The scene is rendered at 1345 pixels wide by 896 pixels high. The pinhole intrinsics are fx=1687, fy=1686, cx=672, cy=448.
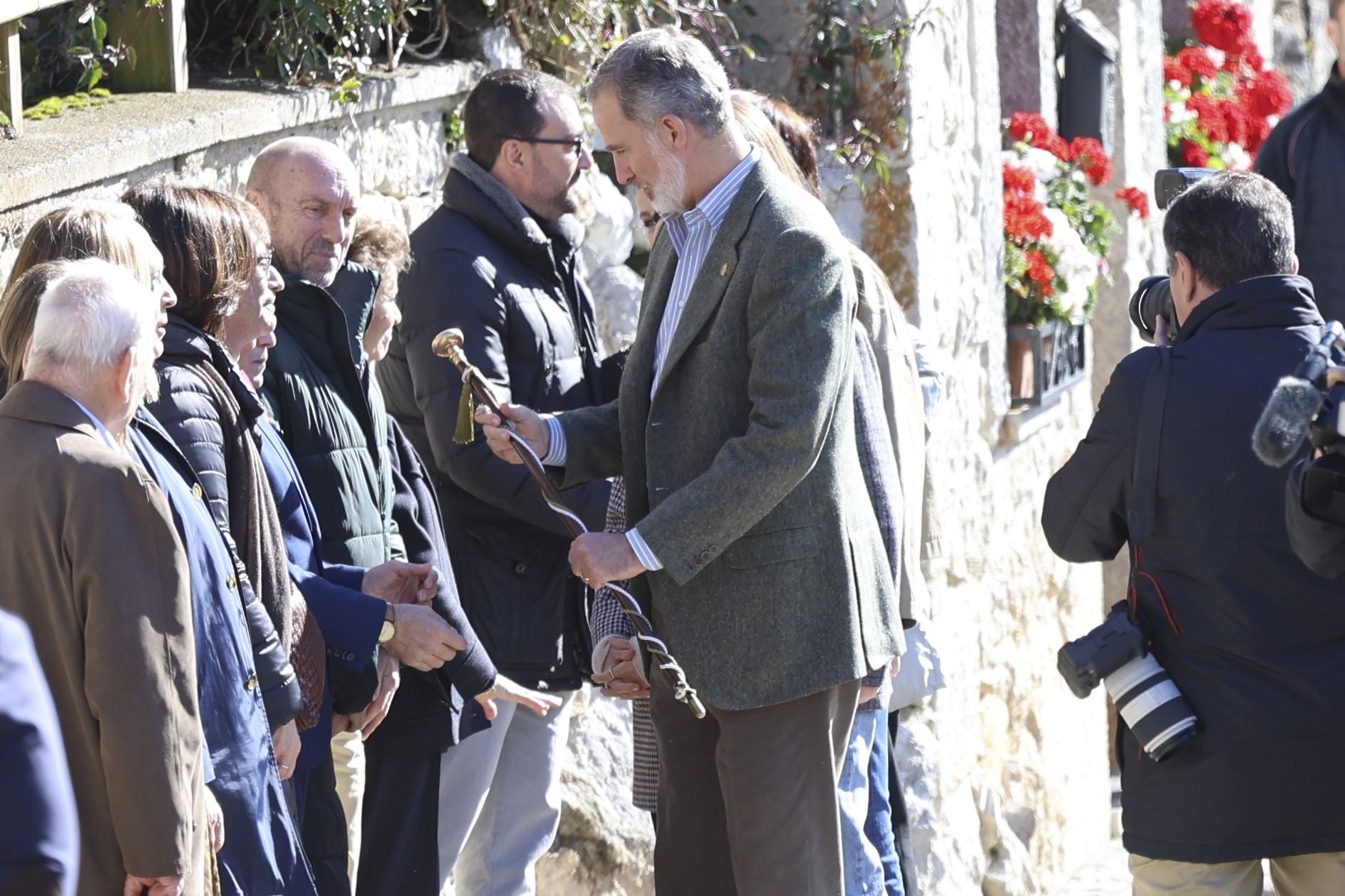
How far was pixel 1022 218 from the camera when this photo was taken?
20.5ft

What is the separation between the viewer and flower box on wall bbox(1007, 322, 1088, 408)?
6199mm

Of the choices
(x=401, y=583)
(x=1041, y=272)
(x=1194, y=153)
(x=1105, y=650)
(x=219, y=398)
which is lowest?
(x=1105, y=650)

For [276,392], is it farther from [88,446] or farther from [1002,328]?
[1002,328]

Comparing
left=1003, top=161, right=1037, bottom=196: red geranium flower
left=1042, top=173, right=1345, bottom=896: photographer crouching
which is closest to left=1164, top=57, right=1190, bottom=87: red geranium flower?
left=1003, top=161, right=1037, bottom=196: red geranium flower

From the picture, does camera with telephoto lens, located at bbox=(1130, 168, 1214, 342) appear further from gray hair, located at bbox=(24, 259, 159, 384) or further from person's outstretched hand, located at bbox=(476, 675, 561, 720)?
gray hair, located at bbox=(24, 259, 159, 384)

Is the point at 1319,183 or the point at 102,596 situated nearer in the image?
the point at 102,596

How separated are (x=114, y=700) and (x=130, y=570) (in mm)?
160

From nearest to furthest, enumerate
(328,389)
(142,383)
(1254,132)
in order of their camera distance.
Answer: (142,383) < (328,389) < (1254,132)

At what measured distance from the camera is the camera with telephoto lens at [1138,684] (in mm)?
2828

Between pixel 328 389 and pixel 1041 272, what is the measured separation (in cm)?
395

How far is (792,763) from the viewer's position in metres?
2.68

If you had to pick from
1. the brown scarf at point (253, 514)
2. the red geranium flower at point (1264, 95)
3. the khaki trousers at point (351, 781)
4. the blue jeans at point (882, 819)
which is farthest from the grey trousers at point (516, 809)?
the red geranium flower at point (1264, 95)

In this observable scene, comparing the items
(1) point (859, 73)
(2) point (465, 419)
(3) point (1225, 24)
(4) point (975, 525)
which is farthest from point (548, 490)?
(3) point (1225, 24)

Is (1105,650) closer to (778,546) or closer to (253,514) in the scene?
(778,546)
